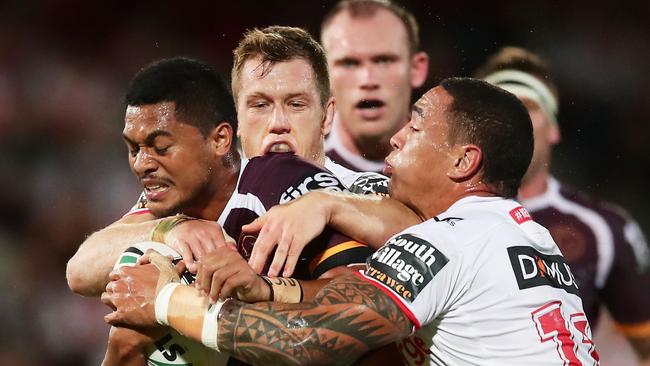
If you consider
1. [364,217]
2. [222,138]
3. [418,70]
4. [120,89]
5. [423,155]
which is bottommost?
[364,217]

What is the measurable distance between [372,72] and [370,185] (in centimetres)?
240

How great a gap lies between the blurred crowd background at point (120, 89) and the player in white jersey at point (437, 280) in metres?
3.95

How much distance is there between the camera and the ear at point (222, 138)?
353 centimetres

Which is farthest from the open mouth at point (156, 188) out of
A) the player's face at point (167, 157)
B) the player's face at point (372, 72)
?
the player's face at point (372, 72)

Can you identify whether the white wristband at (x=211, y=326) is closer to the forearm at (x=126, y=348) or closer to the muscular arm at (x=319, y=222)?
the muscular arm at (x=319, y=222)

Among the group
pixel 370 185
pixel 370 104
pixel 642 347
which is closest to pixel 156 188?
pixel 370 185

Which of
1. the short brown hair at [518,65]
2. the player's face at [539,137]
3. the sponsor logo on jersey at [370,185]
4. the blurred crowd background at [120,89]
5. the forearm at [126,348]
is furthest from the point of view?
the blurred crowd background at [120,89]

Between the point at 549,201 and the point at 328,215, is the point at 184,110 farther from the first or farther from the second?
the point at 549,201

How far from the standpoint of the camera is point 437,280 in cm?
293

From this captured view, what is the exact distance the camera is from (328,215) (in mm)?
3189

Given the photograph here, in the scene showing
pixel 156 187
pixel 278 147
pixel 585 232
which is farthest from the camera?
pixel 585 232

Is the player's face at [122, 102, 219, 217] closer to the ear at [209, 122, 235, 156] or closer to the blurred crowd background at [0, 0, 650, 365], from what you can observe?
the ear at [209, 122, 235, 156]

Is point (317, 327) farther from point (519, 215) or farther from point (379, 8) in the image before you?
point (379, 8)

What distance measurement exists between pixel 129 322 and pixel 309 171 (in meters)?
0.82
